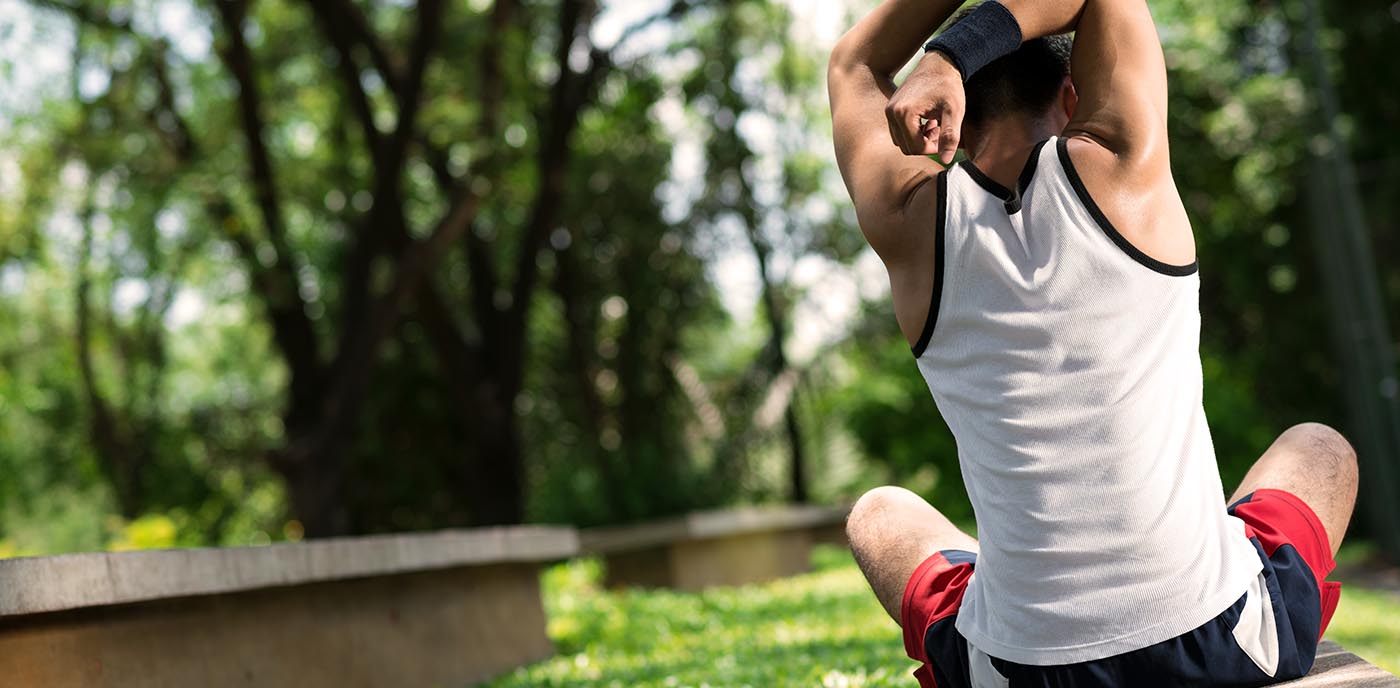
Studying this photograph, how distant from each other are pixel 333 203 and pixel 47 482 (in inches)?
531

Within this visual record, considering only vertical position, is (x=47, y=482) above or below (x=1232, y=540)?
below

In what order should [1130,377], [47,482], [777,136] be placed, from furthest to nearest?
[47,482], [777,136], [1130,377]

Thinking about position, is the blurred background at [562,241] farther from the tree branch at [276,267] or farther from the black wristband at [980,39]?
the black wristband at [980,39]

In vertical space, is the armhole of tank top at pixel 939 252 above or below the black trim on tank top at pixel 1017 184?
below

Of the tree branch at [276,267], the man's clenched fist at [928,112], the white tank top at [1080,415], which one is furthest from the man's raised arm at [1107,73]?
the tree branch at [276,267]

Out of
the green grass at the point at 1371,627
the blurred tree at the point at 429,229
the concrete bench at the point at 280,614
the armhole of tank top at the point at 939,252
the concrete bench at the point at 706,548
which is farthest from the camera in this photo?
the blurred tree at the point at 429,229

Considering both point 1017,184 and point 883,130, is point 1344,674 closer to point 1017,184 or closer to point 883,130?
point 1017,184

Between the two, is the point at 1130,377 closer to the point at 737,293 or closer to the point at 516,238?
the point at 516,238

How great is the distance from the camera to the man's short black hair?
2.38 m

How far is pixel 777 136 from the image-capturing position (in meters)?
22.4

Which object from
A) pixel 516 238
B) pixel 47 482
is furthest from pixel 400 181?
pixel 47 482

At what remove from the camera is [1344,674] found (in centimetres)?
238

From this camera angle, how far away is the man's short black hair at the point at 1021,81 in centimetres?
238

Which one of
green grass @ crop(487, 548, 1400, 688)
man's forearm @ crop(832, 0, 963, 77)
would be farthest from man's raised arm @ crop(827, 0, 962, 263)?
green grass @ crop(487, 548, 1400, 688)
